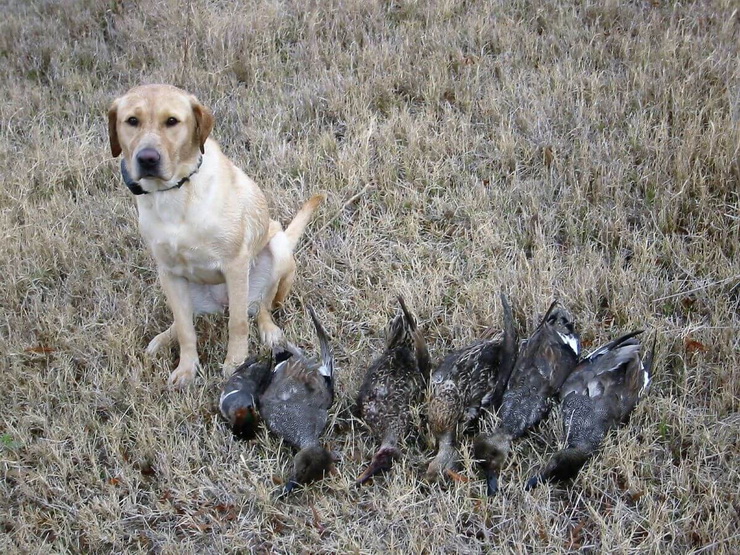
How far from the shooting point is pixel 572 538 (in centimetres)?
346

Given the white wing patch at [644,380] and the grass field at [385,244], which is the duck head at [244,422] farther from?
the white wing patch at [644,380]

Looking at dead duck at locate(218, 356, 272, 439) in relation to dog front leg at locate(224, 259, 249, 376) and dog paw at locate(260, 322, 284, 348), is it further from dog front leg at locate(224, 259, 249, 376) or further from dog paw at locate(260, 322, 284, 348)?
dog paw at locate(260, 322, 284, 348)

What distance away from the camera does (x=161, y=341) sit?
468 centimetres

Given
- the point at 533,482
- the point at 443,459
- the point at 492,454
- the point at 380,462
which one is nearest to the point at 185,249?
the point at 380,462

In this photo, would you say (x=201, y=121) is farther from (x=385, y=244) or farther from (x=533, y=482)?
(x=533, y=482)

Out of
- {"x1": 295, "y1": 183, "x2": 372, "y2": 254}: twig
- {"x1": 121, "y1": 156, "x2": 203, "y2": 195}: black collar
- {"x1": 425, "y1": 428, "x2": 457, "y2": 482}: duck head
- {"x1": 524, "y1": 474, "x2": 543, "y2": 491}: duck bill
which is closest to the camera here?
{"x1": 524, "y1": 474, "x2": 543, "y2": 491}: duck bill

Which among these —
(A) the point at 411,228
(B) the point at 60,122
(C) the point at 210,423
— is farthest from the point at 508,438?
(B) the point at 60,122

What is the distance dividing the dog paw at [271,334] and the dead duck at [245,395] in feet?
0.95

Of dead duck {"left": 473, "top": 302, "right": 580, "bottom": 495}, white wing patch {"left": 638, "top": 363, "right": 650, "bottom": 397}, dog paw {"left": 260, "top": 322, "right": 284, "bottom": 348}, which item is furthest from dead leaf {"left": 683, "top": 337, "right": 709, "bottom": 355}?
dog paw {"left": 260, "top": 322, "right": 284, "bottom": 348}

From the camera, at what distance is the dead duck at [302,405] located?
3675mm

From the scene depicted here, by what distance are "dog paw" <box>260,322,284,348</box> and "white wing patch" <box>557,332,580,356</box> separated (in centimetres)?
168

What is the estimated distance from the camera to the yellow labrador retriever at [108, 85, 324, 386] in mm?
3842

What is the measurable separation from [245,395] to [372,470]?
2.75 ft

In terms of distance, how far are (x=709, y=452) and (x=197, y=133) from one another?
305 centimetres
